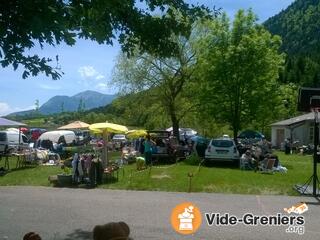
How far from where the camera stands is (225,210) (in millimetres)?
12742

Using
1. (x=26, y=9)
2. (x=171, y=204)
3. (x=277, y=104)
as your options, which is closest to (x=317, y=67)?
(x=277, y=104)

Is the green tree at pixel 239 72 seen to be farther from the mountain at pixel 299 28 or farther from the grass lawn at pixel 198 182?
the mountain at pixel 299 28

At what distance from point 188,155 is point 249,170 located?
8250 millimetres

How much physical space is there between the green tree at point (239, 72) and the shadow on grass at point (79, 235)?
25.8 m

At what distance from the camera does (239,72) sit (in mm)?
34594

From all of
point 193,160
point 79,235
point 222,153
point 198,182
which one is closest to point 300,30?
point 193,160

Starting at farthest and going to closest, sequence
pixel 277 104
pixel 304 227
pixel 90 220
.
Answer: pixel 277 104 < pixel 90 220 < pixel 304 227

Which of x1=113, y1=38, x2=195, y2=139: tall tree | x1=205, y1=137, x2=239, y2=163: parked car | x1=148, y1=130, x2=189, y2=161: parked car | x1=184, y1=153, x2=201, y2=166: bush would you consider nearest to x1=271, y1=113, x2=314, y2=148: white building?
x1=113, y1=38, x2=195, y2=139: tall tree

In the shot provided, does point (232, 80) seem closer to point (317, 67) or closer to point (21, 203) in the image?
point (21, 203)

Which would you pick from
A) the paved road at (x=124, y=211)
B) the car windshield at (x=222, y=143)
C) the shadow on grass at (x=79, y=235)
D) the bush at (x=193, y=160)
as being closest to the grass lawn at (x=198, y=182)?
the paved road at (x=124, y=211)

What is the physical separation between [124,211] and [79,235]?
295cm

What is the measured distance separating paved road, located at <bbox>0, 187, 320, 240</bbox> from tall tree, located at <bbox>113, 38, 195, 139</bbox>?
90.7ft

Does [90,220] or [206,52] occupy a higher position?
[206,52]

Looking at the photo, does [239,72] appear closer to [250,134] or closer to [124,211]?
[250,134]
